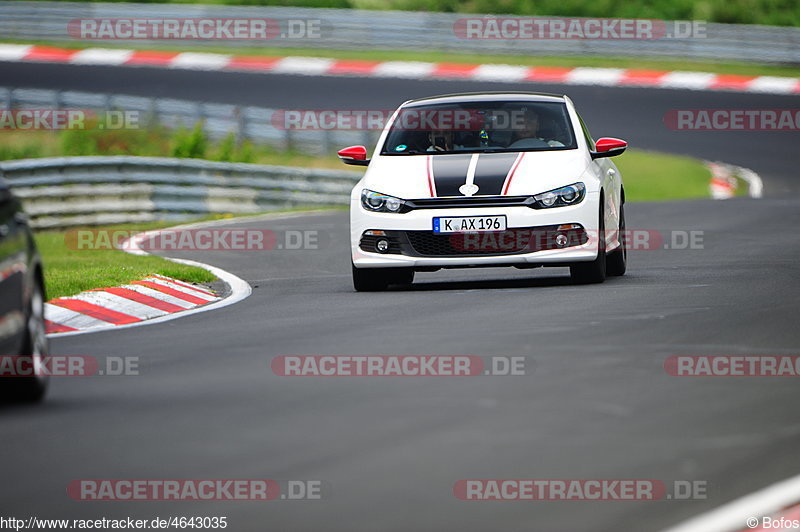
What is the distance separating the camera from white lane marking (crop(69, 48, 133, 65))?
4119cm

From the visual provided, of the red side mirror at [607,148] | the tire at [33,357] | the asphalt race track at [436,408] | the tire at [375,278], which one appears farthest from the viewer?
the red side mirror at [607,148]

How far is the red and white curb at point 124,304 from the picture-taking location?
1199cm

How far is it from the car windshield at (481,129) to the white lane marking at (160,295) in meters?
2.11

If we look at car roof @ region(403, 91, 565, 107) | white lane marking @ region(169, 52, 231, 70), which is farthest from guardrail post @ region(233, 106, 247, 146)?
car roof @ region(403, 91, 565, 107)

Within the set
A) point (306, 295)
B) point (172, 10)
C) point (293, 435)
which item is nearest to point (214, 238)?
point (306, 295)

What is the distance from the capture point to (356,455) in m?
6.45

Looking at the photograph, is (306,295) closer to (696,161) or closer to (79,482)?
(79,482)
